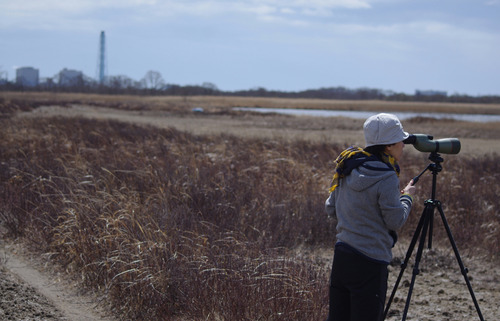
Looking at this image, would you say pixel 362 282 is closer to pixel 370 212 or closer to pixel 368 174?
pixel 370 212

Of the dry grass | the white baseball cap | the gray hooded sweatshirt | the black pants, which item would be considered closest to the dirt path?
the black pants

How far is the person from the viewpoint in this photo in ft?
9.92

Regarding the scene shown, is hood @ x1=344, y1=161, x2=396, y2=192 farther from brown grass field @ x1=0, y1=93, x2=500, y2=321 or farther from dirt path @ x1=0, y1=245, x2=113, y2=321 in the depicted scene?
dirt path @ x1=0, y1=245, x2=113, y2=321

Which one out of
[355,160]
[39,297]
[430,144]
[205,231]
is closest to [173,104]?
[205,231]

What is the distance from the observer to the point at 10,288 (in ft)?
15.5

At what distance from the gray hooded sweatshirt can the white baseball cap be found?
14cm

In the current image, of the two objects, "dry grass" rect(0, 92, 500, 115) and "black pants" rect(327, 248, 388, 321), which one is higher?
"dry grass" rect(0, 92, 500, 115)

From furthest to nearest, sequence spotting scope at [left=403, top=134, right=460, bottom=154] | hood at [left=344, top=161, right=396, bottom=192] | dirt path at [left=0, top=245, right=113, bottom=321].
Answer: dirt path at [left=0, top=245, right=113, bottom=321] → spotting scope at [left=403, top=134, right=460, bottom=154] → hood at [left=344, top=161, right=396, bottom=192]

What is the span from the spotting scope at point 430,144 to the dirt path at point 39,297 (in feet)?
9.34

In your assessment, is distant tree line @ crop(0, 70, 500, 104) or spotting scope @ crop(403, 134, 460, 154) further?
distant tree line @ crop(0, 70, 500, 104)


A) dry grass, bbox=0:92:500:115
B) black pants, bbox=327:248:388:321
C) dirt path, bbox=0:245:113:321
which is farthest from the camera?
dry grass, bbox=0:92:500:115

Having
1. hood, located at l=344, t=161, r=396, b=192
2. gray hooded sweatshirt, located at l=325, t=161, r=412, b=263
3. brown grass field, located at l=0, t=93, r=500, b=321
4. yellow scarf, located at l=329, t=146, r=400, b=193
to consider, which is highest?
yellow scarf, located at l=329, t=146, r=400, b=193

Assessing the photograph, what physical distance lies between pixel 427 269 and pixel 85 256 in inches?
153

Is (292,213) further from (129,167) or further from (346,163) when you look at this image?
(346,163)
